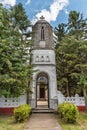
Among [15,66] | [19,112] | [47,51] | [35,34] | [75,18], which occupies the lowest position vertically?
[19,112]

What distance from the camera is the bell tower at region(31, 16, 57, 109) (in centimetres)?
1830

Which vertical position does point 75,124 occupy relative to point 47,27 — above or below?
below

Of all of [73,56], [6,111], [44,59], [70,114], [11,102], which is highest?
[44,59]

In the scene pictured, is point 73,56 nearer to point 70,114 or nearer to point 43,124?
point 70,114

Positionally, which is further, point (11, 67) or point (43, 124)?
point (11, 67)

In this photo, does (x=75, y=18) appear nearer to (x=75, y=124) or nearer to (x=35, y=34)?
(x=35, y=34)

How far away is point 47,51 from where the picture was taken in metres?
19.6

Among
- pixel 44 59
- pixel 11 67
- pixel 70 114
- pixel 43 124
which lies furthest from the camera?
pixel 44 59

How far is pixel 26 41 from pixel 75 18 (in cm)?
618

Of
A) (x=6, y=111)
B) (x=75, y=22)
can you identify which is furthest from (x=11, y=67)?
(x=75, y=22)

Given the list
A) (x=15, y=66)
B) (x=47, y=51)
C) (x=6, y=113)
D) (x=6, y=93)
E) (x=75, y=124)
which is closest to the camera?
(x=75, y=124)

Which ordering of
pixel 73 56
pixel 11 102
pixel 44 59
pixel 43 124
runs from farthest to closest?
pixel 44 59 < pixel 73 56 < pixel 11 102 < pixel 43 124

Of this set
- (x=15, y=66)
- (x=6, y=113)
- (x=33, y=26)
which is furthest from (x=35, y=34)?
(x=6, y=113)

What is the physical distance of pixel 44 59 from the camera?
19328 mm
